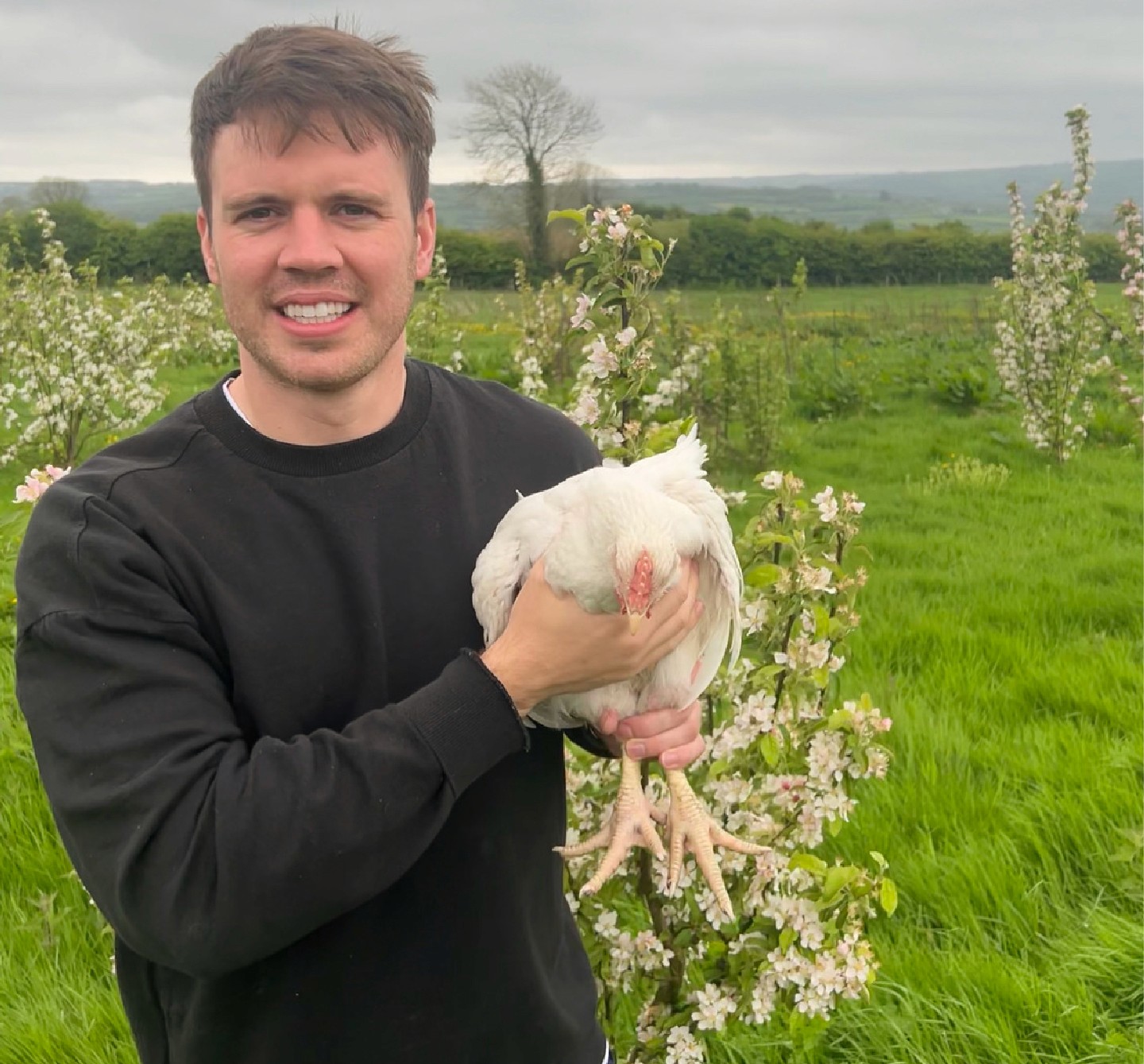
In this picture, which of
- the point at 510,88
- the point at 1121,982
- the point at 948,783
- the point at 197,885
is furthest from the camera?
the point at 510,88

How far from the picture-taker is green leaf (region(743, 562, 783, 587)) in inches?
95.3

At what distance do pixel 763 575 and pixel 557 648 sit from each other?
0.95 m

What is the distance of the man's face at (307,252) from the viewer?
1.74 meters

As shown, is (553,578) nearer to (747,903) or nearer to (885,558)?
(747,903)

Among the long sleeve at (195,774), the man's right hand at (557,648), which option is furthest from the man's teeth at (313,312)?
the man's right hand at (557,648)

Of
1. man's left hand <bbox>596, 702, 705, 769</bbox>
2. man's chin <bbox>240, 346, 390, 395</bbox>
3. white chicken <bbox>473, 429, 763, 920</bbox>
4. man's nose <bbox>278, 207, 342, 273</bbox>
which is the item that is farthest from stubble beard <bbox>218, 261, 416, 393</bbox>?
man's left hand <bbox>596, 702, 705, 769</bbox>

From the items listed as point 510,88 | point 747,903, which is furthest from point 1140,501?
point 510,88

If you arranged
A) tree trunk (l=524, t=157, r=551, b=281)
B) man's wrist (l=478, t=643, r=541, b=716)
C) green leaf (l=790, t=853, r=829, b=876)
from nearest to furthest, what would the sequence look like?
1. man's wrist (l=478, t=643, r=541, b=716)
2. green leaf (l=790, t=853, r=829, b=876)
3. tree trunk (l=524, t=157, r=551, b=281)

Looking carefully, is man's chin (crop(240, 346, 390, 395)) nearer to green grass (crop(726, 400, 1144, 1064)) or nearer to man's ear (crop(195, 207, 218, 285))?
man's ear (crop(195, 207, 218, 285))

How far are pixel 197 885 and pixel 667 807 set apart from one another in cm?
130

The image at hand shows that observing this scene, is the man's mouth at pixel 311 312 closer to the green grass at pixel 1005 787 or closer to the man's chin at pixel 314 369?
the man's chin at pixel 314 369

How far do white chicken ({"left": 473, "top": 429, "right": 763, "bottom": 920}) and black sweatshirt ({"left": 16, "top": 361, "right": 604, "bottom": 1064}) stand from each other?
88mm

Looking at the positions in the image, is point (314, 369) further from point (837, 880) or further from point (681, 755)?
point (837, 880)

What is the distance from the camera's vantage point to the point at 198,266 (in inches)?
862
